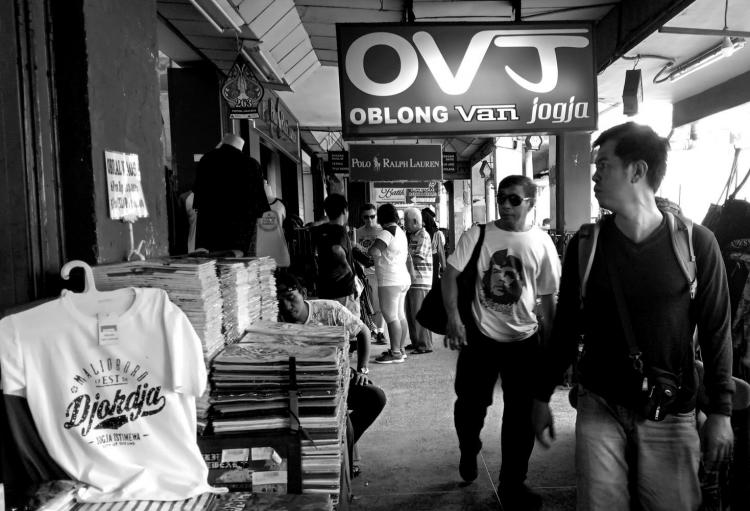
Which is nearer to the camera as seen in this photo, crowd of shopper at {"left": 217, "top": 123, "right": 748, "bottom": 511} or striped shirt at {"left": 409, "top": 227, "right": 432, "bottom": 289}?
crowd of shopper at {"left": 217, "top": 123, "right": 748, "bottom": 511}

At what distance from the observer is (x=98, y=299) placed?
1.78 meters

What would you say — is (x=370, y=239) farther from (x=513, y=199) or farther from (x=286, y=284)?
(x=513, y=199)

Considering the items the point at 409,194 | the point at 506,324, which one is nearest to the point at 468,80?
the point at 506,324

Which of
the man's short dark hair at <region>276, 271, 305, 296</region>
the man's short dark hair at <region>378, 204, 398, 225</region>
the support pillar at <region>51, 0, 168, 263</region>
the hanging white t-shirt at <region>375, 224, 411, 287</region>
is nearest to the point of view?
the support pillar at <region>51, 0, 168, 263</region>

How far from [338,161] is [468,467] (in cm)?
985

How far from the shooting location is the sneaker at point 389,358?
6.45m

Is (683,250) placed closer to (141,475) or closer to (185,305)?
(185,305)

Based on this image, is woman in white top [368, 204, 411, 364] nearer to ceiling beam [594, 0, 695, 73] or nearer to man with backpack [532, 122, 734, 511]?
ceiling beam [594, 0, 695, 73]

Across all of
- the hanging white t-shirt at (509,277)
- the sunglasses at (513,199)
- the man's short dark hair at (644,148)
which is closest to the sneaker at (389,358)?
the hanging white t-shirt at (509,277)

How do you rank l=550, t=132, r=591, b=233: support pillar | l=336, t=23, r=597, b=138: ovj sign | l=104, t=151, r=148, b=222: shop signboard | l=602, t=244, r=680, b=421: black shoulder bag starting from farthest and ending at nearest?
l=550, t=132, r=591, b=233: support pillar < l=336, t=23, r=597, b=138: ovj sign < l=104, t=151, r=148, b=222: shop signboard < l=602, t=244, r=680, b=421: black shoulder bag

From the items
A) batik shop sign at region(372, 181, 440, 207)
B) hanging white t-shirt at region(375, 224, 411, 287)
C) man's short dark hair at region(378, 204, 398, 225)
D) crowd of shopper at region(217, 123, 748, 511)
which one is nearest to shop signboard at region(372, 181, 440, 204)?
batik shop sign at region(372, 181, 440, 207)

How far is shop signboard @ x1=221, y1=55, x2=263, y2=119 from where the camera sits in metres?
5.32

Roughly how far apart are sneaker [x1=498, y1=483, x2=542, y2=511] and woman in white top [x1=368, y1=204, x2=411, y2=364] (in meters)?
3.36

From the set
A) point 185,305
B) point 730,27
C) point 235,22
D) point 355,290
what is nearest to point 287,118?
point 355,290
